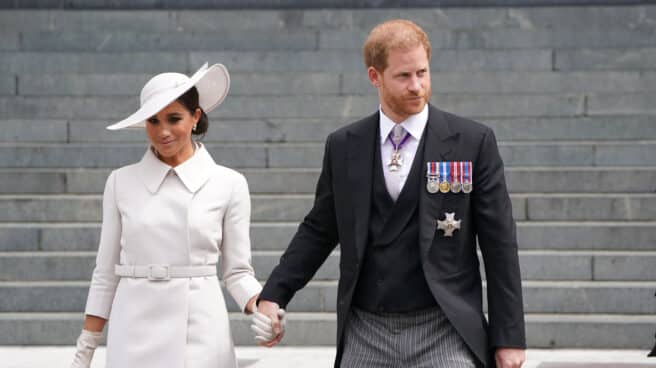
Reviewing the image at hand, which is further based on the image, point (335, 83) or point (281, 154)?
point (335, 83)

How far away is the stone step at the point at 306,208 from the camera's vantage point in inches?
362

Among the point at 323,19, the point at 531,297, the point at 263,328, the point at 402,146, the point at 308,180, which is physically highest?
the point at 323,19

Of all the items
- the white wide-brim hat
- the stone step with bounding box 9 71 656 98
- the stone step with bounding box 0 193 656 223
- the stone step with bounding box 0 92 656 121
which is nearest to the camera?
the white wide-brim hat

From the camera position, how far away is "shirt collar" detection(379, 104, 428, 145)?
400cm

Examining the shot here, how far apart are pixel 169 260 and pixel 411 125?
3.31 feet

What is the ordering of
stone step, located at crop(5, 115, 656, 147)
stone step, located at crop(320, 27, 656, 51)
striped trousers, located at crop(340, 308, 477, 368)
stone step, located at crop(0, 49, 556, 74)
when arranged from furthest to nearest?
1. stone step, located at crop(320, 27, 656, 51)
2. stone step, located at crop(0, 49, 556, 74)
3. stone step, located at crop(5, 115, 656, 147)
4. striped trousers, located at crop(340, 308, 477, 368)

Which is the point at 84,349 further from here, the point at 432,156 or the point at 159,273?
the point at 432,156

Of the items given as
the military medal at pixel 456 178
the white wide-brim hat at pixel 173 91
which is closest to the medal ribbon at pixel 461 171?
the military medal at pixel 456 178

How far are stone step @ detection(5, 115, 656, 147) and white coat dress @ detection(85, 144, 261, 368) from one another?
19.0 ft

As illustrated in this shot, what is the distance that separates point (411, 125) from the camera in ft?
13.1

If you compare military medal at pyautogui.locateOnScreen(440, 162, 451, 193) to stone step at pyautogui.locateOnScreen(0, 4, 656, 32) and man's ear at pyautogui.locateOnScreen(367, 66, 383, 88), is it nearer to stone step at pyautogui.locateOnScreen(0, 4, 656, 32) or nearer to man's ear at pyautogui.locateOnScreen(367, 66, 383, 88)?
man's ear at pyautogui.locateOnScreen(367, 66, 383, 88)

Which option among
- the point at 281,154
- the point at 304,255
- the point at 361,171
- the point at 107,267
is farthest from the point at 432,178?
the point at 281,154

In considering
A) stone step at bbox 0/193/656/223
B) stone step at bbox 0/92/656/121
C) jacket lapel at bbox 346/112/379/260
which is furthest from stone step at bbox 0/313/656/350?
jacket lapel at bbox 346/112/379/260

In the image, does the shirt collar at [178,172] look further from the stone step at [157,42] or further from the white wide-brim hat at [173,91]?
the stone step at [157,42]
